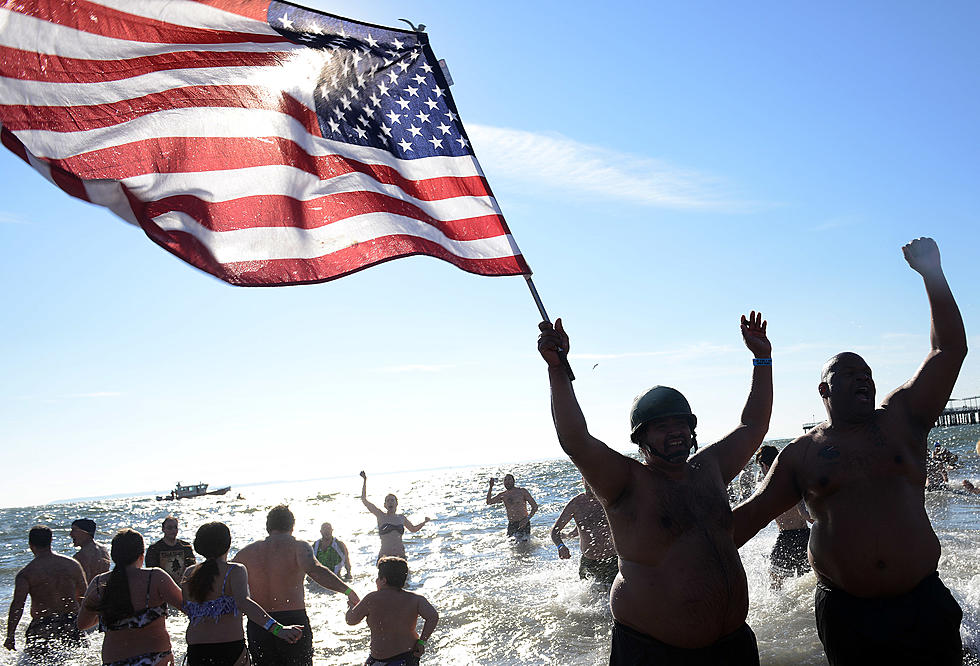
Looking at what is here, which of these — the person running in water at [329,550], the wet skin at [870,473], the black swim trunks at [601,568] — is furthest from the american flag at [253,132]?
the person running in water at [329,550]

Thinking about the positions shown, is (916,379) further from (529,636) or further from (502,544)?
(502,544)

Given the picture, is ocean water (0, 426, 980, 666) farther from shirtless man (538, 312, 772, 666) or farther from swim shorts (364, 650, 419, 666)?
shirtless man (538, 312, 772, 666)

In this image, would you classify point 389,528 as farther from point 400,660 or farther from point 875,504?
point 875,504

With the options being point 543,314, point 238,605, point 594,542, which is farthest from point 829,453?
point 594,542

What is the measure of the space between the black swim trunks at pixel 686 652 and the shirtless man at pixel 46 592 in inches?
298

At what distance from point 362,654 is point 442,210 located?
302 inches

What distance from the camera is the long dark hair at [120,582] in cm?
542

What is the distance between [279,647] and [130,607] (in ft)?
4.15

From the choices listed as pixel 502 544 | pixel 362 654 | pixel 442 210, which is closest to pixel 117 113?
pixel 442 210

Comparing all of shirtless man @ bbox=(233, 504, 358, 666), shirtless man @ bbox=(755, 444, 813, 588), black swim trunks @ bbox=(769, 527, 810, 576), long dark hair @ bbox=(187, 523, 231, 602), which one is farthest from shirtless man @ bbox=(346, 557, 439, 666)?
black swim trunks @ bbox=(769, 527, 810, 576)

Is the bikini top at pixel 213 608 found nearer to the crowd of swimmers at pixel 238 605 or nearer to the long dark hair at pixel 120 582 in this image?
the crowd of swimmers at pixel 238 605

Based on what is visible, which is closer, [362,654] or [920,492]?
[920,492]

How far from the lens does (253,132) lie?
155 inches

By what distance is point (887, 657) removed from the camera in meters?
3.30
